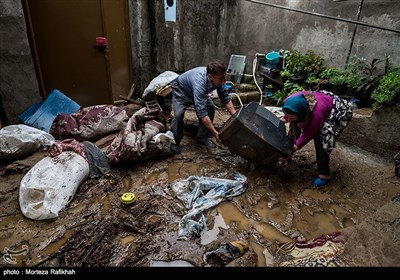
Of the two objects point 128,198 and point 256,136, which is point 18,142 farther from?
point 256,136

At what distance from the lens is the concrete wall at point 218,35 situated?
13.6ft

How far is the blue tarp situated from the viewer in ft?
14.2

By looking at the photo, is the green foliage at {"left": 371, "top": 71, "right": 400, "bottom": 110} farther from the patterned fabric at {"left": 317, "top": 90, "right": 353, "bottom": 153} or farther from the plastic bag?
the plastic bag

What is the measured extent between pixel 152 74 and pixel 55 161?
3833mm

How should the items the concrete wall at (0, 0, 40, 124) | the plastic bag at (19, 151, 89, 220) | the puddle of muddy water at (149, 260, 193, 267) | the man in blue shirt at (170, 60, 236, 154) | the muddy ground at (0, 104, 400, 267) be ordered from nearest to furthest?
the puddle of muddy water at (149, 260, 193, 267) → the muddy ground at (0, 104, 400, 267) → the plastic bag at (19, 151, 89, 220) → the man in blue shirt at (170, 60, 236, 154) → the concrete wall at (0, 0, 40, 124)

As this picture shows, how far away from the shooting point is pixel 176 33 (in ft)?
20.4

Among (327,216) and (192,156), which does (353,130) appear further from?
(192,156)

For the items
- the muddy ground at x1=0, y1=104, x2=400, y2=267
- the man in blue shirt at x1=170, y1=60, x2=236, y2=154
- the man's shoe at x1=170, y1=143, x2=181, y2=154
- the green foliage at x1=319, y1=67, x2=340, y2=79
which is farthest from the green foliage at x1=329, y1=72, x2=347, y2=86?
the man's shoe at x1=170, y1=143, x2=181, y2=154

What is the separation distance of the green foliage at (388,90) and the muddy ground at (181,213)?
3.06 ft

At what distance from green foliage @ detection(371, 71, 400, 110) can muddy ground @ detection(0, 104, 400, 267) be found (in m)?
0.93

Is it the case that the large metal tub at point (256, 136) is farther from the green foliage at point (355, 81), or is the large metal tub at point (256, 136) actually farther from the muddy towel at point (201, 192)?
the green foliage at point (355, 81)

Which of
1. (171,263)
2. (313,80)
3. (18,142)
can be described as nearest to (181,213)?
(171,263)

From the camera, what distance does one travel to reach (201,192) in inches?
118

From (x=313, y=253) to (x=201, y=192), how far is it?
4.47ft
